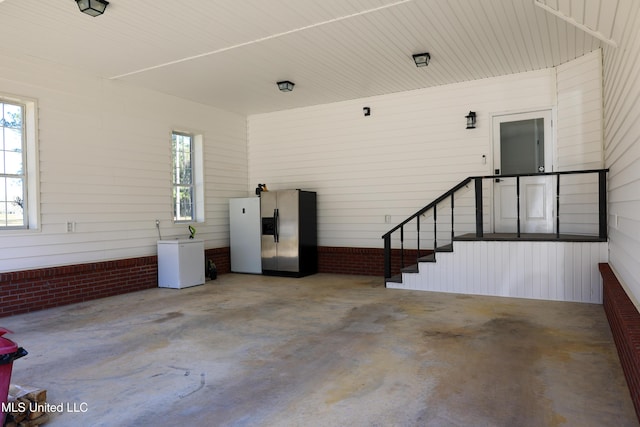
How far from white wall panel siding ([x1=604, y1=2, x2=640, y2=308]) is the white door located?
181cm

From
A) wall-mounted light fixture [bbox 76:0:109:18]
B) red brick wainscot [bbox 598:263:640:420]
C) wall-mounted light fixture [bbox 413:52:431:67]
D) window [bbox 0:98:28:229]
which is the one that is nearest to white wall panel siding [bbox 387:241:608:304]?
red brick wainscot [bbox 598:263:640:420]

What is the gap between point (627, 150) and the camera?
3.38 m

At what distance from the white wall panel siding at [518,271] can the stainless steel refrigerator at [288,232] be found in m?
2.21

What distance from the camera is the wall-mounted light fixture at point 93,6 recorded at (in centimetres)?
400

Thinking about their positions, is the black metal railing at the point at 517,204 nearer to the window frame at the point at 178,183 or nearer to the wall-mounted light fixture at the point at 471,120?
the wall-mounted light fixture at the point at 471,120

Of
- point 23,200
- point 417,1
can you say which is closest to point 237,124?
point 23,200

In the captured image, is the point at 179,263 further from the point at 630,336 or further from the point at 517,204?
the point at 630,336

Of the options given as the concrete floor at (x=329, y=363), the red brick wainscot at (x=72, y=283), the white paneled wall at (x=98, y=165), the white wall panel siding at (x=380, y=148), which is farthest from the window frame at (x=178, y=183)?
the concrete floor at (x=329, y=363)

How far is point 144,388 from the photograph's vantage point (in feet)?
9.82

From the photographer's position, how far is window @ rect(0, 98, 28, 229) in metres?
5.30

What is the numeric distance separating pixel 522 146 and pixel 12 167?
7252mm

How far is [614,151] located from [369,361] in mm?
3438

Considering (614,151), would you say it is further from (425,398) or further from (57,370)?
(57,370)

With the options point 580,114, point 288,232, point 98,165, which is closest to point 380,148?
point 288,232
